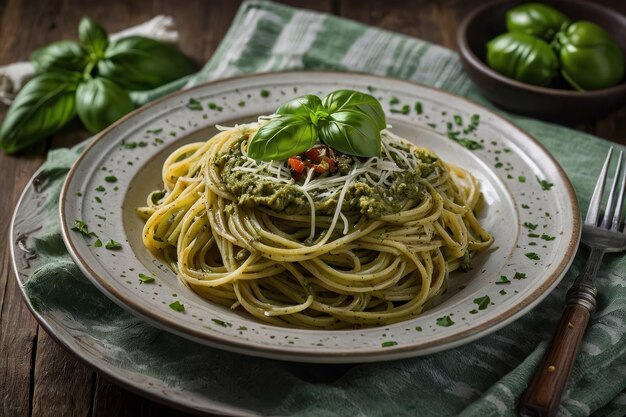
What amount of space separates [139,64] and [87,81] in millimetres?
462

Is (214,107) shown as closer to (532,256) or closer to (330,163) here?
(330,163)

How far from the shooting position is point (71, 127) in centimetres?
675

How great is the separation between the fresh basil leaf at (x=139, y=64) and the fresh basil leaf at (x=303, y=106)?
8.42 ft

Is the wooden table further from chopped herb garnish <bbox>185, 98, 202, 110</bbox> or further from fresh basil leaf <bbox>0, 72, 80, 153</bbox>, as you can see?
chopped herb garnish <bbox>185, 98, 202, 110</bbox>

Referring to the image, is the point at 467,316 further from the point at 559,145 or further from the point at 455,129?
the point at 559,145

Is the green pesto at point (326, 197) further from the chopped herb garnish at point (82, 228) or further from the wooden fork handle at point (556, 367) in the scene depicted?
the wooden fork handle at point (556, 367)

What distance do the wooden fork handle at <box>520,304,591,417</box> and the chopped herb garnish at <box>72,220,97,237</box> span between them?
2.41 metres

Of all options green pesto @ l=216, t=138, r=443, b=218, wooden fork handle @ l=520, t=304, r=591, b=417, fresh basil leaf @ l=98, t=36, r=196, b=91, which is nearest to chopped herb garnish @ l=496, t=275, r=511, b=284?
wooden fork handle @ l=520, t=304, r=591, b=417

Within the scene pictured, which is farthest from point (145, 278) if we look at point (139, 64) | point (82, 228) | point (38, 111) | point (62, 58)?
point (62, 58)

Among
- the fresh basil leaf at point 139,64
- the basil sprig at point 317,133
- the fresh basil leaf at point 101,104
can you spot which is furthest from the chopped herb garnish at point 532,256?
the fresh basil leaf at point 139,64

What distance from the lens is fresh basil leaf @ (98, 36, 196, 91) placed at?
6773 mm

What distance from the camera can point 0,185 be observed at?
6117 mm

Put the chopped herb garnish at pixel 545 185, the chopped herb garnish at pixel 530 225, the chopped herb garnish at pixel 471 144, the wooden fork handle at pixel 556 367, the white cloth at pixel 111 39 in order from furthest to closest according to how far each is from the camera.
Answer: the white cloth at pixel 111 39 < the chopped herb garnish at pixel 471 144 < the chopped herb garnish at pixel 545 185 < the chopped herb garnish at pixel 530 225 < the wooden fork handle at pixel 556 367

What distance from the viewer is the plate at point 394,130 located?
384 cm
